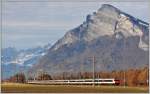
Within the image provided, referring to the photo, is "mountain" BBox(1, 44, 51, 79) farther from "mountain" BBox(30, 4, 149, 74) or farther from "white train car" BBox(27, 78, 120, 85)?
"white train car" BBox(27, 78, 120, 85)

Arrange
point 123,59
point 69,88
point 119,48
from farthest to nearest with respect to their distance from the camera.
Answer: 1. point 119,48
2. point 123,59
3. point 69,88

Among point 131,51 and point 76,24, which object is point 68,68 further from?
point 76,24

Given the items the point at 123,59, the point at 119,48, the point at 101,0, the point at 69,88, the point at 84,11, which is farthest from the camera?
the point at 119,48

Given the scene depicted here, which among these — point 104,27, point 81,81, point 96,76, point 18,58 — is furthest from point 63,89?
point 81,81

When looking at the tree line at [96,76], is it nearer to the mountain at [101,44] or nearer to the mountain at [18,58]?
the mountain at [101,44]

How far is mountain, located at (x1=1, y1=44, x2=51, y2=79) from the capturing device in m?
3.86

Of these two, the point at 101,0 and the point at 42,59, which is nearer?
the point at 101,0

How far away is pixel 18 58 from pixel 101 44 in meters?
1.22

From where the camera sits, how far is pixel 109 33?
4691mm

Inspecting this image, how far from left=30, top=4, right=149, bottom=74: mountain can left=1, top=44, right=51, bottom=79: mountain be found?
8cm

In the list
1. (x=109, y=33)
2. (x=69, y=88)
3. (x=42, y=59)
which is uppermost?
(x=109, y=33)

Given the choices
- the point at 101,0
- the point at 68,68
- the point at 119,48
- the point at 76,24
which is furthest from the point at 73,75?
the point at 101,0

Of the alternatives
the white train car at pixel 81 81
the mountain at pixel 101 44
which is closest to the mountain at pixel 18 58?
the mountain at pixel 101 44

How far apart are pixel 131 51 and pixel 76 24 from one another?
122 centimetres
